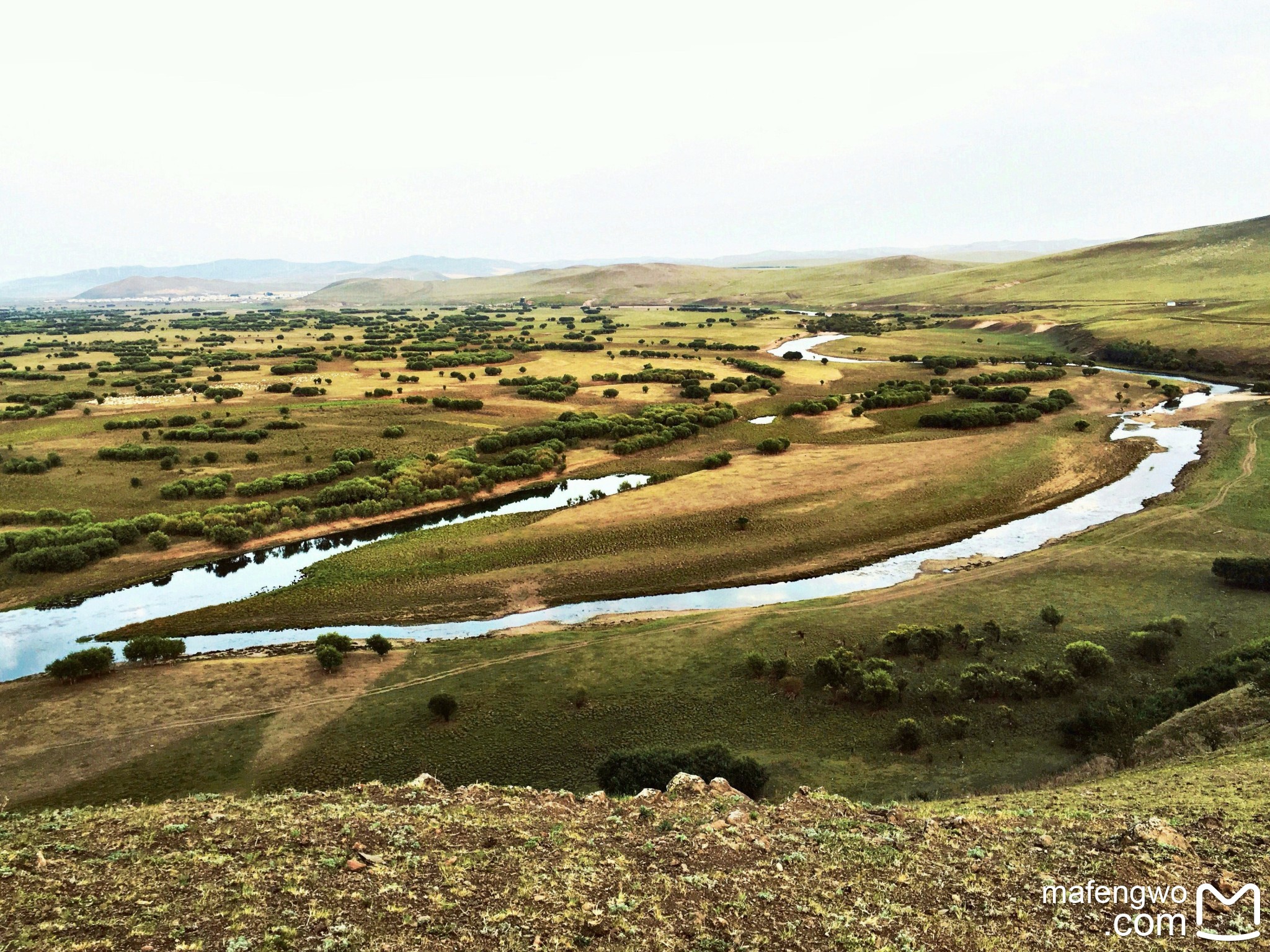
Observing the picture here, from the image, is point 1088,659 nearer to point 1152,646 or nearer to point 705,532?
point 1152,646

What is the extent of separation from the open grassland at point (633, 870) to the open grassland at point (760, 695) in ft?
24.0

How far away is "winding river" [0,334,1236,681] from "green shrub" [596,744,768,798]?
18048 millimetres

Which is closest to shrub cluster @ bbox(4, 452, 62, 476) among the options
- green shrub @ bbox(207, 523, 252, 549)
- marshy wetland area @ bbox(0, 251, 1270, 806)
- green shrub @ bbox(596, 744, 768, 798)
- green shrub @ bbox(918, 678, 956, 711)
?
marshy wetland area @ bbox(0, 251, 1270, 806)

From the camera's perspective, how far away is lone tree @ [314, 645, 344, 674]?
1468 inches

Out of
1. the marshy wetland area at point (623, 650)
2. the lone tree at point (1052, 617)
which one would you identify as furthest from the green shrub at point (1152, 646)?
the lone tree at point (1052, 617)

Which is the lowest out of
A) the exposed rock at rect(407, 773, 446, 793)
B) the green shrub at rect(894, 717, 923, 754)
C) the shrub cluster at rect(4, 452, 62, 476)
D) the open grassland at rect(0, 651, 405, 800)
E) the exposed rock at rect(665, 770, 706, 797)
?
the open grassland at rect(0, 651, 405, 800)

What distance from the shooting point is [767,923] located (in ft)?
48.1

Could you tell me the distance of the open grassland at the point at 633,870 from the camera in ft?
46.0

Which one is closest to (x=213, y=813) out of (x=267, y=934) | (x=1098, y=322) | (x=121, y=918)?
(x=121, y=918)

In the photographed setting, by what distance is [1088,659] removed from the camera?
32250mm

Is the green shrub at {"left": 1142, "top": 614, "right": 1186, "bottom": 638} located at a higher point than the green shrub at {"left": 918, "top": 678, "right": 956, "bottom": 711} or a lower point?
higher

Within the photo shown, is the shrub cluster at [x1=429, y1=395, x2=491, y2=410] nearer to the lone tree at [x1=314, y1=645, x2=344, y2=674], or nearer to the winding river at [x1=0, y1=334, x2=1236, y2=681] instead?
the winding river at [x1=0, y1=334, x2=1236, y2=681]

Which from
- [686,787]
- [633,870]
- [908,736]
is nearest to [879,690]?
[908,736]

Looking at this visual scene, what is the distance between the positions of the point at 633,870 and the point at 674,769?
9.36 meters
